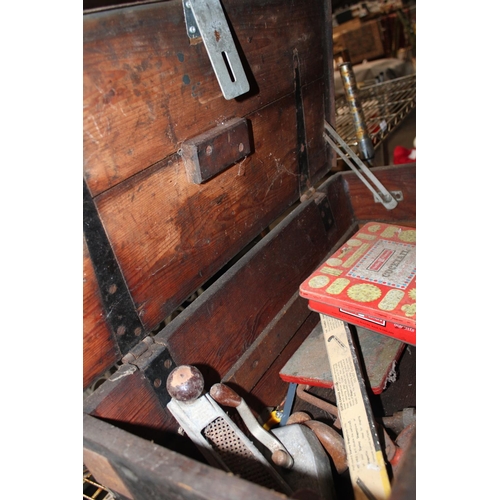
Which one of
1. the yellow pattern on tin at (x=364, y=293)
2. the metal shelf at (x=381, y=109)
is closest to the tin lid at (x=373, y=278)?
the yellow pattern on tin at (x=364, y=293)

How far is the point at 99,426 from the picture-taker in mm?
521

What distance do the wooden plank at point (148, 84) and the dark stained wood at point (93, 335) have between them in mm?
126

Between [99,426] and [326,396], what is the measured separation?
598mm

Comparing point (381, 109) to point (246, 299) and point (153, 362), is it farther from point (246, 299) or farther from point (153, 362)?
point (153, 362)

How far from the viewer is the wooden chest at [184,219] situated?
0.55m

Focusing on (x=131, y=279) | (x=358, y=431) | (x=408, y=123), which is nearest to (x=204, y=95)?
(x=131, y=279)

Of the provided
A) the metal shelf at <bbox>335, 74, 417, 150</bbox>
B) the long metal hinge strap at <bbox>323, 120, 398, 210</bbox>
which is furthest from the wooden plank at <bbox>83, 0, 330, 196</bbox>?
the metal shelf at <bbox>335, 74, 417, 150</bbox>

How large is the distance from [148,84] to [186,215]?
0.23 m

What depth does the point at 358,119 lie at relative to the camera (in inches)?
52.7

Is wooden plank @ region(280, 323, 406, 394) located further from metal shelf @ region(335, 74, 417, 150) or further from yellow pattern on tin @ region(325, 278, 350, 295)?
metal shelf @ region(335, 74, 417, 150)

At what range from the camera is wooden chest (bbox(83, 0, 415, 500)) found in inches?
21.5

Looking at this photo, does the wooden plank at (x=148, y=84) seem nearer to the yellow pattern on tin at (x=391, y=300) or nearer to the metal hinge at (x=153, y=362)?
the metal hinge at (x=153, y=362)

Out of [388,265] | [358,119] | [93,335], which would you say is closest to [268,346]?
[388,265]

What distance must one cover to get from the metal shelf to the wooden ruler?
0.83 m
